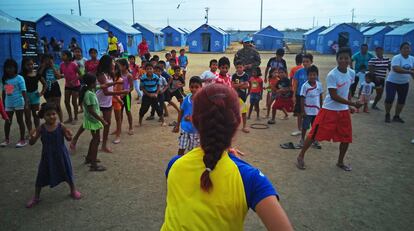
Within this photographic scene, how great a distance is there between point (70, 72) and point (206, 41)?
2965 centimetres

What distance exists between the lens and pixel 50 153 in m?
3.67

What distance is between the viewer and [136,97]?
1045cm

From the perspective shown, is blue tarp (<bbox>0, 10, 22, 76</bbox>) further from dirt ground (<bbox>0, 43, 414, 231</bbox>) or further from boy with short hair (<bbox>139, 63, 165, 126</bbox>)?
boy with short hair (<bbox>139, 63, 165, 126</bbox>)

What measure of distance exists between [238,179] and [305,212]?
2.57 meters

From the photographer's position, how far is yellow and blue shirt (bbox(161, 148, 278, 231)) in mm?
1306

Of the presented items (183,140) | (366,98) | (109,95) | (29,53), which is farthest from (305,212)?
(29,53)

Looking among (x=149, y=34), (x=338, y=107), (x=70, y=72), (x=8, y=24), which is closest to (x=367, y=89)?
(x=338, y=107)

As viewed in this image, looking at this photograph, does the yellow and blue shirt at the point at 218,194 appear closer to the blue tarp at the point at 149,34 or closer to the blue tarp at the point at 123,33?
the blue tarp at the point at 123,33

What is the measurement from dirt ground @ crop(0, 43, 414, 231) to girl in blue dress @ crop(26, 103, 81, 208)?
0.27 meters

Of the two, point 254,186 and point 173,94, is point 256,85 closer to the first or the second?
point 173,94

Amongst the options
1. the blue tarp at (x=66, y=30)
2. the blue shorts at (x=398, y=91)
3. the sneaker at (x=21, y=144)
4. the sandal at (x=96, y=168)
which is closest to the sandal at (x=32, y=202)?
the sandal at (x=96, y=168)

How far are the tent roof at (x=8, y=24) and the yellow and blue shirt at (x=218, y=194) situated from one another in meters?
14.2

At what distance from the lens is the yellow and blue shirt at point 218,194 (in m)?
1.31

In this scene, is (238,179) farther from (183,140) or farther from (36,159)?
(36,159)
